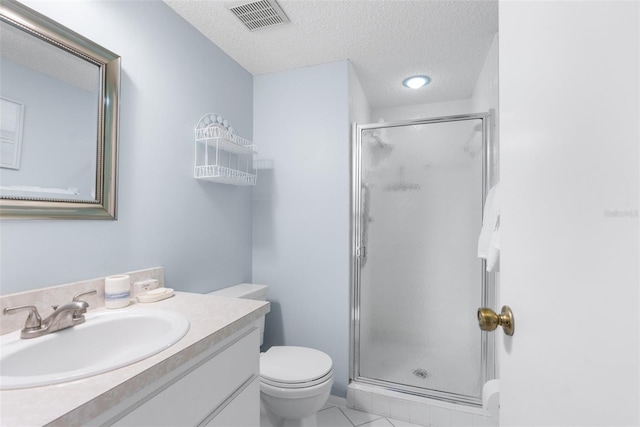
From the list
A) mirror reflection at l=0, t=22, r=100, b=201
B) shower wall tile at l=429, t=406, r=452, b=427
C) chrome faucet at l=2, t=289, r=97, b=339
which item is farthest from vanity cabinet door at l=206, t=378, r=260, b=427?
shower wall tile at l=429, t=406, r=452, b=427

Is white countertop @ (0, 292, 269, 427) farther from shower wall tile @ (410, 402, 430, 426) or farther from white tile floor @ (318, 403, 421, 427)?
shower wall tile @ (410, 402, 430, 426)

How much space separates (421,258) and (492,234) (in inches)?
24.6

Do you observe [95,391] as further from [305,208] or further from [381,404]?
[381,404]

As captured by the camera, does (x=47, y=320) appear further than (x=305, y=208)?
No

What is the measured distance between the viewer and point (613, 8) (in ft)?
1.07

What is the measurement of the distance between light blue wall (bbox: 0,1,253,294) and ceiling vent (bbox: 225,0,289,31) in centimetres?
31

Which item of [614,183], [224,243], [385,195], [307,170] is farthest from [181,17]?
[614,183]

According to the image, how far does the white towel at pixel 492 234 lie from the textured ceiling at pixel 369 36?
3.21 ft

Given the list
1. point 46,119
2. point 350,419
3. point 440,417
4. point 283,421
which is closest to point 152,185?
point 46,119

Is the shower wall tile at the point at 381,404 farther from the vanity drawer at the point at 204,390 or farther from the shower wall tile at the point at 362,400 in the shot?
the vanity drawer at the point at 204,390

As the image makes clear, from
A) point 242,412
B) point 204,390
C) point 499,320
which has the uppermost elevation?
point 499,320

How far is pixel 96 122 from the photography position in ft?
3.94

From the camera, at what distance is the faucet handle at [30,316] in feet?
2.91

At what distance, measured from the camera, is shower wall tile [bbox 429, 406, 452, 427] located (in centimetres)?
175
